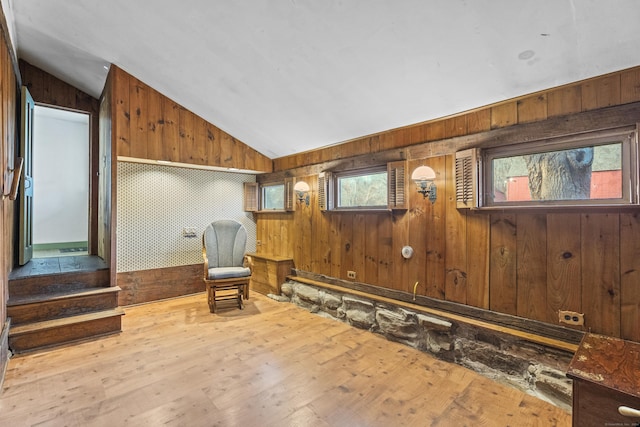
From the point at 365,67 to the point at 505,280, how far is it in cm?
200

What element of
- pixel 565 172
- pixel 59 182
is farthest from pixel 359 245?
pixel 59 182

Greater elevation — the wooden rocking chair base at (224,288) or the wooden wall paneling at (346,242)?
the wooden wall paneling at (346,242)

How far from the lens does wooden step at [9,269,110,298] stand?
9.21 ft

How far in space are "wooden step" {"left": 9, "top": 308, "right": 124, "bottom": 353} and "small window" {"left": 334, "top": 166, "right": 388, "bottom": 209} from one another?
8.98ft

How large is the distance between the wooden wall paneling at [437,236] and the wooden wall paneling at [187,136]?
3004mm

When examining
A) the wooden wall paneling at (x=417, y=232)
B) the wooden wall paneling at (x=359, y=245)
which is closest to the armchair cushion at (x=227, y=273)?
the wooden wall paneling at (x=359, y=245)

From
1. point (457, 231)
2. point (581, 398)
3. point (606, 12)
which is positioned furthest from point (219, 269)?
point (606, 12)

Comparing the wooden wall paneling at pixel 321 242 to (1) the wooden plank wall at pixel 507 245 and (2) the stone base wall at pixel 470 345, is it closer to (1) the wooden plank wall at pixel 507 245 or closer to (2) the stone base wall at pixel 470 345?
(1) the wooden plank wall at pixel 507 245

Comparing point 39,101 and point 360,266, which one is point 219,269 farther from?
point 39,101

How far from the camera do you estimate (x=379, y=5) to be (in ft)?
5.86

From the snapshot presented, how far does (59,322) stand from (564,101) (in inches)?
178

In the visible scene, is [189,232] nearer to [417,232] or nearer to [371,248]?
[371,248]

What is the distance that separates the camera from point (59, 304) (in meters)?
2.86

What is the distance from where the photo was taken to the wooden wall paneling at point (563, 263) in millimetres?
1989
